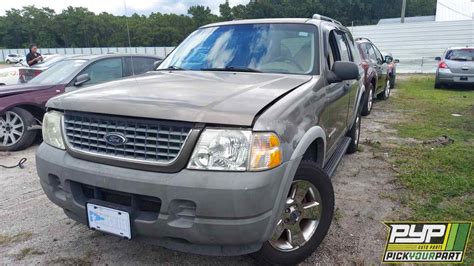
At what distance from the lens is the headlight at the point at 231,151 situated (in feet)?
6.56

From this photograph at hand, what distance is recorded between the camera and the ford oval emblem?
7.18 feet

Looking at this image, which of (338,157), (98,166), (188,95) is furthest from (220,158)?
(338,157)

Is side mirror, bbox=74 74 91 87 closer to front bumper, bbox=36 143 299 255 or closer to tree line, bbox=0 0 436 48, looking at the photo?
front bumper, bbox=36 143 299 255

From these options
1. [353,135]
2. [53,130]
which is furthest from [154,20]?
[53,130]

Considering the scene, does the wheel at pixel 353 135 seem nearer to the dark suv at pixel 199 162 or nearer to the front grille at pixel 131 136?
the dark suv at pixel 199 162

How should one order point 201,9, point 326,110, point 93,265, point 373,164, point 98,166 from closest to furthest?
1. point 98,166
2. point 93,265
3. point 326,110
4. point 373,164
5. point 201,9

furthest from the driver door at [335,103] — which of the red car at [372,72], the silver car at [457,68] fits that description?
the silver car at [457,68]

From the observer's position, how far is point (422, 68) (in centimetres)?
2058

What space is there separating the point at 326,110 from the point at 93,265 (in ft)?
7.33

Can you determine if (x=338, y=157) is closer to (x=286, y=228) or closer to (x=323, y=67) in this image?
(x=323, y=67)

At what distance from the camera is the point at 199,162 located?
201 cm

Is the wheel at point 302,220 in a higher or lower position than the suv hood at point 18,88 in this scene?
lower

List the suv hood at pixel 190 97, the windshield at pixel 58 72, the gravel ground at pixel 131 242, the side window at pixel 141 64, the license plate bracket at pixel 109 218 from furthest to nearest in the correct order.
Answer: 1. the side window at pixel 141 64
2. the windshield at pixel 58 72
3. the gravel ground at pixel 131 242
4. the license plate bracket at pixel 109 218
5. the suv hood at pixel 190 97

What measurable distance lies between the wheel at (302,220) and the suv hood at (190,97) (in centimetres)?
61
